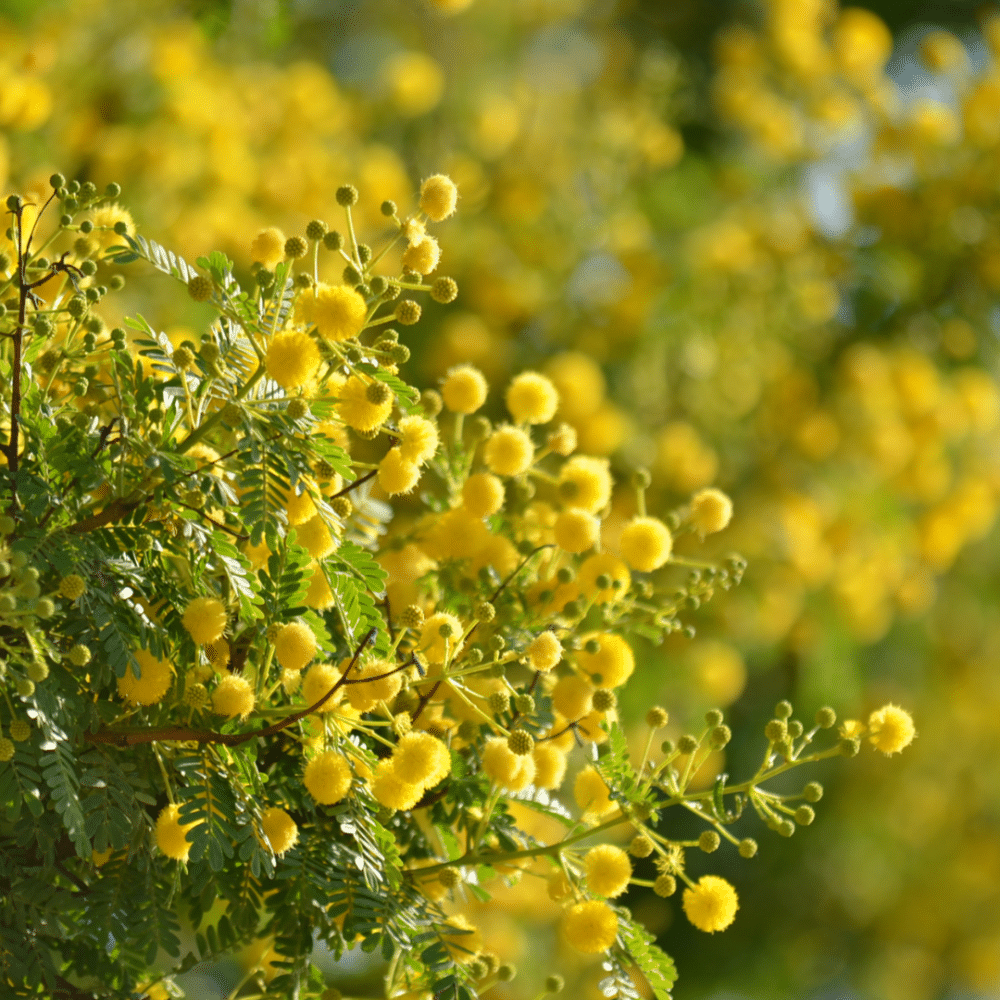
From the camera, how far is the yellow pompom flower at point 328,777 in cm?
57

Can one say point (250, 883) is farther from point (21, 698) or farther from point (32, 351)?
point (32, 351)

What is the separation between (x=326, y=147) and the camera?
222 cm

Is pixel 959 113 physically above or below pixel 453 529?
above

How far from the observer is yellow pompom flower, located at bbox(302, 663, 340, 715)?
0.58 m

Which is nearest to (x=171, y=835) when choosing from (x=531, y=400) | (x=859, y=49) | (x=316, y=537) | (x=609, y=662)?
(x=316, y=537)

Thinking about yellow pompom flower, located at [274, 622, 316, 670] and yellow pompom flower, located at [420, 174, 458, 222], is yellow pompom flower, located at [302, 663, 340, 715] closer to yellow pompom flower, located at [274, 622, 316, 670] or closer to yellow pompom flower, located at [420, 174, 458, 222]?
yellow pompom flower, located at [274, 622, 316, 670]

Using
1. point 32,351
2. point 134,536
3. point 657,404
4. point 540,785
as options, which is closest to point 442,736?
point 540,785

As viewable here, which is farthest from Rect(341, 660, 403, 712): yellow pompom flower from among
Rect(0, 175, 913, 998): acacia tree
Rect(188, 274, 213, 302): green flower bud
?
Rect(188, 274, 213, 302): green flower bud

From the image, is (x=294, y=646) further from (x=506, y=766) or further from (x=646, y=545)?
(x=646, y=545)

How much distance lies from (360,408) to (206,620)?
0.13 m

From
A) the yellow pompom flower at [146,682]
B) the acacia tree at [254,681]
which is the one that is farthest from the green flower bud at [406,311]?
the yellow pompom flower at [146,682]

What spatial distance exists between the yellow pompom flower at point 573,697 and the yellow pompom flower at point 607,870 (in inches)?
3.6

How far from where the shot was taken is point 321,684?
0.58m

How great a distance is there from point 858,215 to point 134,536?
197 centimetres
